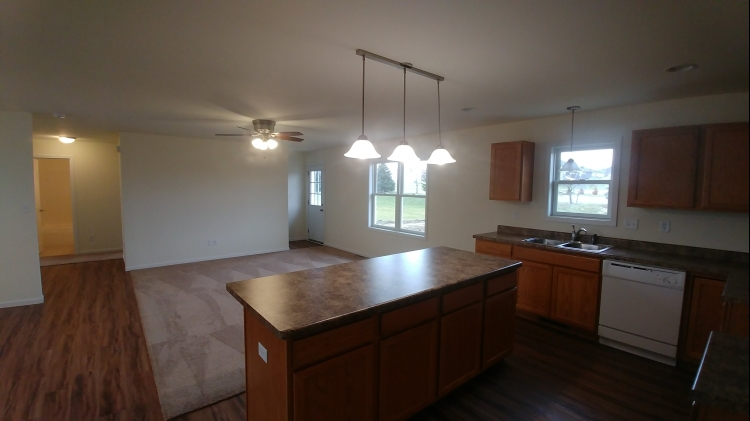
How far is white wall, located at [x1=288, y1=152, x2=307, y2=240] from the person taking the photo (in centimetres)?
834

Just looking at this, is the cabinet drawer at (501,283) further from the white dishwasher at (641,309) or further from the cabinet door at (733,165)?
the cabinet door at (733,165)

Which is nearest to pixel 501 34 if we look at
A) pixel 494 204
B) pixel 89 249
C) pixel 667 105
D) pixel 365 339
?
pixel 365 339

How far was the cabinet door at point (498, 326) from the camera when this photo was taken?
100.0 inches

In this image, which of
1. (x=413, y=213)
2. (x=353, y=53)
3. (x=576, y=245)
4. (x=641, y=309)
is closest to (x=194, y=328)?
(x=353, y=53)

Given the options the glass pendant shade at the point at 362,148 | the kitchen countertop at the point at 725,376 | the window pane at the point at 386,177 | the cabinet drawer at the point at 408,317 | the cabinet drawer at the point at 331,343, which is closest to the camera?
the kitchen countertop at the point at 725,376

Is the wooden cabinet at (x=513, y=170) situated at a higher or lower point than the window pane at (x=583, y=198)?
higher

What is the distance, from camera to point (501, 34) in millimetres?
1888

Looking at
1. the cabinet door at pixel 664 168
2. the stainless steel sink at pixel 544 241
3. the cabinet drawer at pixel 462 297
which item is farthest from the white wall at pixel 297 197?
the cabinet door at pixel 664 168

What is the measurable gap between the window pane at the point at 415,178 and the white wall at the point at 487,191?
0.86 ft

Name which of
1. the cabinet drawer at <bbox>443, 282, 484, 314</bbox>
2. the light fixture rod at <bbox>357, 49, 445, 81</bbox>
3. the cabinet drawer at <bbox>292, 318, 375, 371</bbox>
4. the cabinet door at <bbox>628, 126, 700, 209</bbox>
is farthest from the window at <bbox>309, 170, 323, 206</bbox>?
the cabinet drawer at <bbox>292, 318, 375, 371</bbox>

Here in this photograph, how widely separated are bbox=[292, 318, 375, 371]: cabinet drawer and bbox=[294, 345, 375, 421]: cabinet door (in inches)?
1.4

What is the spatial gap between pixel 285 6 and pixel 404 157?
1233mm

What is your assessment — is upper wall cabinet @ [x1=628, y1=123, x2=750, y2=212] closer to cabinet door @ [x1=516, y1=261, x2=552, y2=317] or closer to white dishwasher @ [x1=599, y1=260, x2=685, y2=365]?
white dishwasher @ [x1=599, y1=260, x2=685, y2=365]

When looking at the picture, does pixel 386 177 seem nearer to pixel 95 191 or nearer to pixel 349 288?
pixel 349 288
